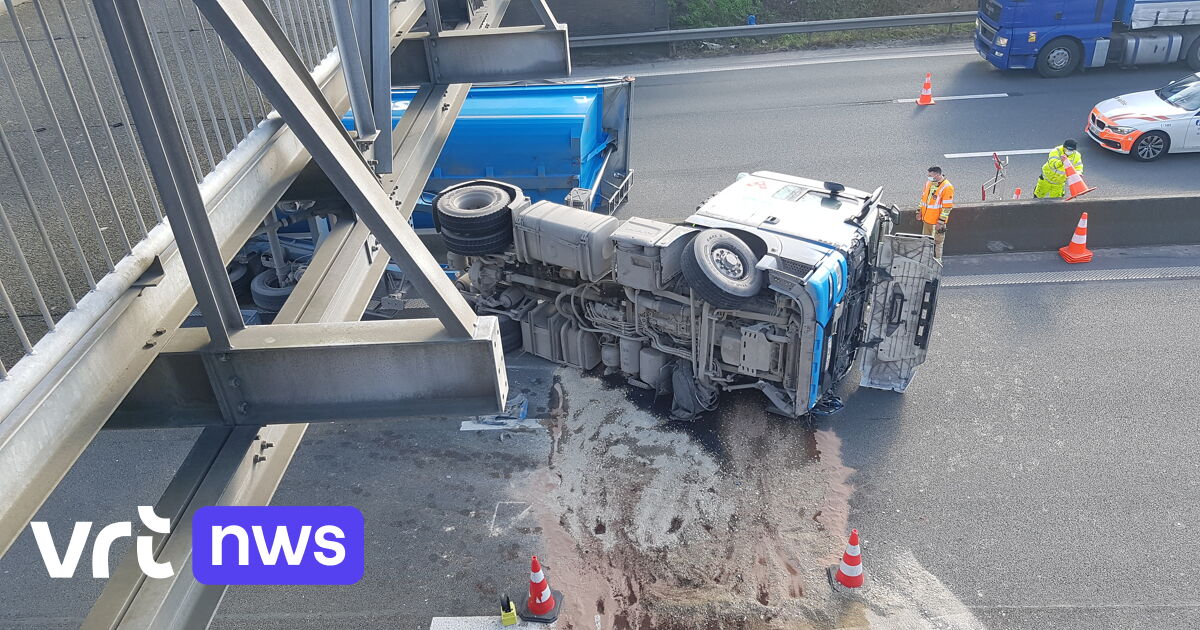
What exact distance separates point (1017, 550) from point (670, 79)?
13.9 meters

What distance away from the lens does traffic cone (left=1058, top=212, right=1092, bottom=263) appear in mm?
11164

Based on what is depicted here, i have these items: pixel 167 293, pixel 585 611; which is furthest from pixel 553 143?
pixel 167 293

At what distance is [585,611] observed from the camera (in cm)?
689

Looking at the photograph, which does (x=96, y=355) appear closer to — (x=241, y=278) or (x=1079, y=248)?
(x=241, y=278)

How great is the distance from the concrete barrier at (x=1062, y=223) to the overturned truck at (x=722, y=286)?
122 inches

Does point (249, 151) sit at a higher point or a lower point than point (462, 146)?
higher

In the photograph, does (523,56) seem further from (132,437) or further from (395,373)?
(132,437)

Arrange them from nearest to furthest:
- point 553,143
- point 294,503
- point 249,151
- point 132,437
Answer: point 249,151 → point 294,503 → point 132,437 → point 553,143

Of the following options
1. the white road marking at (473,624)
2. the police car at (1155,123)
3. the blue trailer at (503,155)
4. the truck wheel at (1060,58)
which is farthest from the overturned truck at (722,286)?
the truck wheel at (1060,58)

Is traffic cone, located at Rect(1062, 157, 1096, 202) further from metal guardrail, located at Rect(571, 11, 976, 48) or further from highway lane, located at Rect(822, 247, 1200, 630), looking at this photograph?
metal guardrail, located at Rect(571, 11, 976, 48)

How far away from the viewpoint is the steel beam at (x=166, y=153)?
2.68m

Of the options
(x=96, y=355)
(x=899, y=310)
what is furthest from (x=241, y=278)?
(x=96, y=355)

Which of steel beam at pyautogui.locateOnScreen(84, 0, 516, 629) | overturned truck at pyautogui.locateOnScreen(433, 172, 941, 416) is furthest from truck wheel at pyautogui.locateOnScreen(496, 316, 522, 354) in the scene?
steel beam at pyautogui.locateOnScreen(84, 0, 516, 629)

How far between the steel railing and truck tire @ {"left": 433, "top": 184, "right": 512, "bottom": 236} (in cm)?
294
